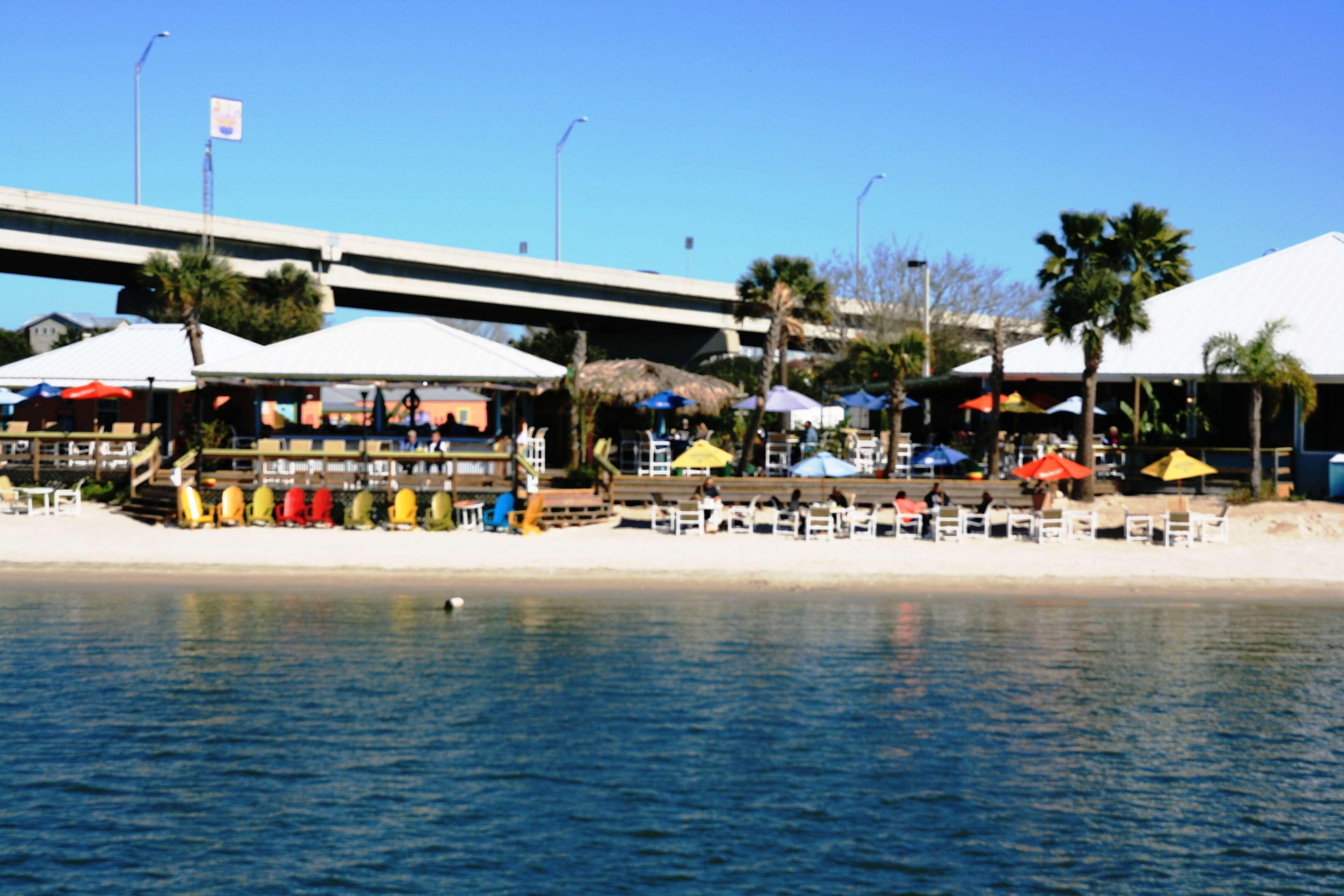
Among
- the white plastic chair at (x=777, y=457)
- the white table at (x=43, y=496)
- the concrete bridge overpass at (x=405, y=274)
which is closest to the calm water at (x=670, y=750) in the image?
the white table at (x=43, y=496)

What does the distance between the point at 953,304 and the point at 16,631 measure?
56905mm

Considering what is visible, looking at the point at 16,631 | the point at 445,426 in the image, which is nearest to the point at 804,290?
the point at 445,426

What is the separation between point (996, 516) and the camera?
29.3 meters

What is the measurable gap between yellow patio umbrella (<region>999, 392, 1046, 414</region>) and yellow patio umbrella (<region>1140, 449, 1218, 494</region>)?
23.9ft

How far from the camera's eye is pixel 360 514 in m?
28.2

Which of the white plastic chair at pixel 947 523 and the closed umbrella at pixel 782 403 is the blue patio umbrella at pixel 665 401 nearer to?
the closed umbrella at pixel 782 403

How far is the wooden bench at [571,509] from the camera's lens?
28.0m

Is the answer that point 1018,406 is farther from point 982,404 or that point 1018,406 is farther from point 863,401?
point 863,401

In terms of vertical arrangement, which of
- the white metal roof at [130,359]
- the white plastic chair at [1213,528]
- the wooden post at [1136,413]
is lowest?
the white plastic chair at [1213,528]

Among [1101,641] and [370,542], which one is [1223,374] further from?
[370,542]

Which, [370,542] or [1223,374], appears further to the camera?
[1223,374]

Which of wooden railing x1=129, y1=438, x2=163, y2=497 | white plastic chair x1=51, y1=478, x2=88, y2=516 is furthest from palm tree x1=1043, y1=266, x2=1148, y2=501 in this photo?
white plastic chair x1=51, y1=478, x2=88, y2=516

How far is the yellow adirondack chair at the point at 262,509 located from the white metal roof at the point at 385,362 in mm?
3070

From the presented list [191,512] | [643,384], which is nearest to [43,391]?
[191,512]
